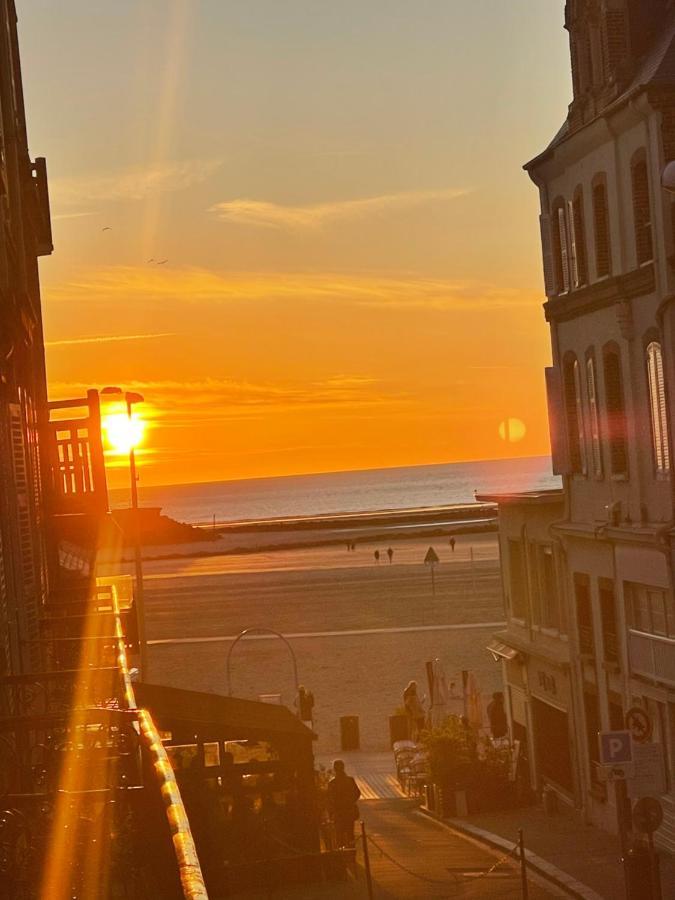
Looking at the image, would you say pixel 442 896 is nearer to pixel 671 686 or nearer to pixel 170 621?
pixel 671 686

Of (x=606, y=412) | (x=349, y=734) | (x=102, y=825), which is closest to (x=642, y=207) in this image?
(x=606, y=412)

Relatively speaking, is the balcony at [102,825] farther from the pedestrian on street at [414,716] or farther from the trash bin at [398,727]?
the trash bin at [398,727]

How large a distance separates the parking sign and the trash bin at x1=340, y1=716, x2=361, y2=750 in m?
19.9

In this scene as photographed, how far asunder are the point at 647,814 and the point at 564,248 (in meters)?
Result: 15.4

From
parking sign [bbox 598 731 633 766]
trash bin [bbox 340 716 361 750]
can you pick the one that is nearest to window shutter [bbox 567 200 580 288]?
parking sign [bbox 598 731 633 766]

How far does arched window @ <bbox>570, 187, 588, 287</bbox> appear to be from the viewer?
32.2 meters

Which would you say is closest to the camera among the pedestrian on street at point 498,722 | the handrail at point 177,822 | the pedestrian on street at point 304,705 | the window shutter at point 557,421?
the handrail at point 177,822

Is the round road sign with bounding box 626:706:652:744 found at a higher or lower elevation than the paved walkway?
higher

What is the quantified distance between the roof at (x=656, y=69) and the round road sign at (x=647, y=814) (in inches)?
496

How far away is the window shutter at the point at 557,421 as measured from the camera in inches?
1351

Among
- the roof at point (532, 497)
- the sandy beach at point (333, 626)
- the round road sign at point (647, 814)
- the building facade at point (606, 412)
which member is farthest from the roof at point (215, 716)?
the sandy beach at point (333, 626)

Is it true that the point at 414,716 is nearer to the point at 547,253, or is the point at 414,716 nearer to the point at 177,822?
the point at 547,253

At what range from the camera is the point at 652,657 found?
29.0 metres

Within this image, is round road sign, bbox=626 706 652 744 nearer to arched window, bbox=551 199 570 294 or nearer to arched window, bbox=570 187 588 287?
arched window, bbox=570 187 588 287
